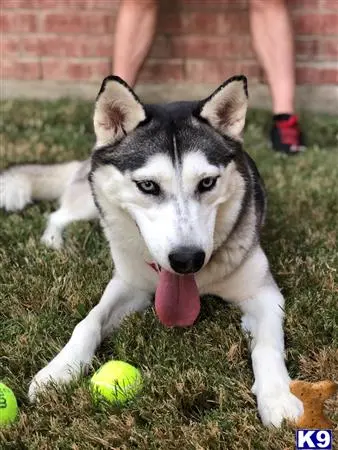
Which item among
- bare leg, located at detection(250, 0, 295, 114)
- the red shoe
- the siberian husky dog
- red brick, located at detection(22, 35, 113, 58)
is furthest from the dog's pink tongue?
red brick, located at detection(22, 35, 113, 58)

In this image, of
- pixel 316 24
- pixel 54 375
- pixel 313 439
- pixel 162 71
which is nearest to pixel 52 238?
pixel 54 375

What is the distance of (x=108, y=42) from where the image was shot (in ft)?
20.2

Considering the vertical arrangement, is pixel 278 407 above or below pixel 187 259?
below

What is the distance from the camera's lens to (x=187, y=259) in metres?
2.15

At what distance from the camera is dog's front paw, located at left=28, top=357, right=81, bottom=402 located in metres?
2.11

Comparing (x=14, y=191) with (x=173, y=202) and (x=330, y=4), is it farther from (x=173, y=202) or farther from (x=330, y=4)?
(x=330, y=4)

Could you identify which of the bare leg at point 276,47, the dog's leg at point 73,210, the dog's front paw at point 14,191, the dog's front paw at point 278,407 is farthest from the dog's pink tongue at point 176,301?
the bare leg at point 276,47

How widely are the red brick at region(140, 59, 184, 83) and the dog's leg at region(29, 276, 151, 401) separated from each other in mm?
3784

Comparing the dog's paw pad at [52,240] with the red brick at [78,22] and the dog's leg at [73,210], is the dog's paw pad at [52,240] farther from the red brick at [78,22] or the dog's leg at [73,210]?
the red brick at [78,22]

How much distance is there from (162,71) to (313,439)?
191 inches

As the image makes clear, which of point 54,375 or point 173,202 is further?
point 173,202

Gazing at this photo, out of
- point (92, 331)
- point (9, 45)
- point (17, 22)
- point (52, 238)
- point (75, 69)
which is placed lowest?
point (52, 238)

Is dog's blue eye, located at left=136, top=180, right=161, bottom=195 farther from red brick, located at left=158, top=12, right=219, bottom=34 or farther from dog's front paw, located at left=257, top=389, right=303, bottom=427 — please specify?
red brick, located at left=158, top=12, right=219, bottom=34

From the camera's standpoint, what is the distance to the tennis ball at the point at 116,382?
6.68ft
